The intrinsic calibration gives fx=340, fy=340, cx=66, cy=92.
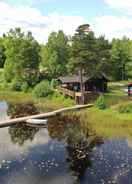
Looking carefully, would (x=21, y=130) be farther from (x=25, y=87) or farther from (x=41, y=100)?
(x=25, y=87)

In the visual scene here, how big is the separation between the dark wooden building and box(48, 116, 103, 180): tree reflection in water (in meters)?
19.4

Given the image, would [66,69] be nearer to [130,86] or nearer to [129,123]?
[130,86]

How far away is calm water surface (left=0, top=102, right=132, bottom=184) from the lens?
90.9ft

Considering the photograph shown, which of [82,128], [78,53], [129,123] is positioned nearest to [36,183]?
[82,128]

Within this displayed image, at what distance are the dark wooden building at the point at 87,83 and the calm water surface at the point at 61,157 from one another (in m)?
24.4

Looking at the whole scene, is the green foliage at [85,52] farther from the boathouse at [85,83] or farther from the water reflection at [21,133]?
the water reflection at [21,133]

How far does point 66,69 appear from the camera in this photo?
82.5m

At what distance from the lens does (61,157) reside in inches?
1282

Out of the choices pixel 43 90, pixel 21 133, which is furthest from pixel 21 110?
pixel 21 133

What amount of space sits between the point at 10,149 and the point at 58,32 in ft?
196

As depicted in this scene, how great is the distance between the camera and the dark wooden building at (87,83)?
67.9 meters

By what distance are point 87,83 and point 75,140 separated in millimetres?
32169

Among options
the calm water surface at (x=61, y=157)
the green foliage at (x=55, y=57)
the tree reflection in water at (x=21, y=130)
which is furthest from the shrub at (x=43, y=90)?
the calm water surface at (x=61, y=157)

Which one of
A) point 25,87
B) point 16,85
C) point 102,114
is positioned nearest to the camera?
point 102,114
